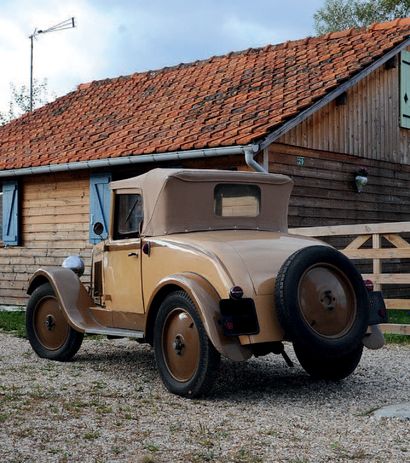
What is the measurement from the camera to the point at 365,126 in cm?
1506

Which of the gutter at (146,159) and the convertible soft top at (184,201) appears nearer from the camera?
the convertible soft top at (184,201)

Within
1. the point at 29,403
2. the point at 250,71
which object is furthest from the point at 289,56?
the point at 29,403

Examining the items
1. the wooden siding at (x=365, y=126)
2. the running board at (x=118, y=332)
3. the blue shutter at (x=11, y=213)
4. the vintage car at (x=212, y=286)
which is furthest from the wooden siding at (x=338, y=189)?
the running board at (x=118, y=332)

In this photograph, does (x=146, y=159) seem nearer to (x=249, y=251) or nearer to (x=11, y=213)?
→ (x=11, y=213)

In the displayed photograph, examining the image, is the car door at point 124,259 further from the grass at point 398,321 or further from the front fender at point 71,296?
the grass at point 398,321

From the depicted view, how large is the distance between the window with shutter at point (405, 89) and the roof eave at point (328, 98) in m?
0.72

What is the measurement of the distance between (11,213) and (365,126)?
6658 millimetres

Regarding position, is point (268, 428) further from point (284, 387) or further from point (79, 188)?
point (79, 188)

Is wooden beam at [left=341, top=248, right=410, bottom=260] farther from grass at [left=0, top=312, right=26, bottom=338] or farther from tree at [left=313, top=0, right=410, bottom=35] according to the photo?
tree at [left=313, top=0, right=410, bottom=35]

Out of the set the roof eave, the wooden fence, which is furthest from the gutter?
the wooden fence

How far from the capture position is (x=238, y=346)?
20.1 feet

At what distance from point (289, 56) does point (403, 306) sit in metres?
7.23

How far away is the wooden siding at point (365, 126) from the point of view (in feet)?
45.2

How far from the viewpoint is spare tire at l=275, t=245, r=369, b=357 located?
19.9 feet
